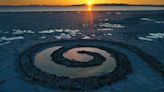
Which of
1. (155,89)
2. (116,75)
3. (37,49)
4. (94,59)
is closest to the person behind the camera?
(155,89)

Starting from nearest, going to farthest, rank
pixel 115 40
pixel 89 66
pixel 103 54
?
1. pixel 89 66
2. pixel 103 54
3. pixel 115 40

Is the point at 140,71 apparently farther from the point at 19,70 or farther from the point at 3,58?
the point at 3,58

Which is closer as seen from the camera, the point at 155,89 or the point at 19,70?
the point at 155,89

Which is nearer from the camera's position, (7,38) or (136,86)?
(136,86)

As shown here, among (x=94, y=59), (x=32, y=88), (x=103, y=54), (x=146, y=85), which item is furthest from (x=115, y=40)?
(x=32, y=88)

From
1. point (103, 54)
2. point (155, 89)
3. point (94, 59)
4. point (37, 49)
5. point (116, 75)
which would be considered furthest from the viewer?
point (37, 49)

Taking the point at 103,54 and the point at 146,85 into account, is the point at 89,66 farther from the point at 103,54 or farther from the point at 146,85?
the point at 146,85

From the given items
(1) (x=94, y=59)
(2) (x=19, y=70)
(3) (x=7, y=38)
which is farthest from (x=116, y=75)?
(3) (x=7, y=38)

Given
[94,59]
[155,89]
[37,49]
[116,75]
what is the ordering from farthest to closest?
[37,49]
[94,59]
[116,75]
[155,89]
